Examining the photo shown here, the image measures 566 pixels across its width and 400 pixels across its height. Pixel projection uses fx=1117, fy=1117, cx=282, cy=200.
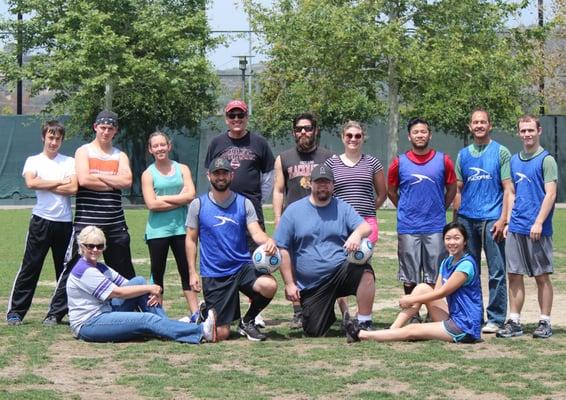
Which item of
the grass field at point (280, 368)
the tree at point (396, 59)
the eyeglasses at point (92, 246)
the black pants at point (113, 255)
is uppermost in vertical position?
the tree at point (396, 59)

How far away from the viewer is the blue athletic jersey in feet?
26.2

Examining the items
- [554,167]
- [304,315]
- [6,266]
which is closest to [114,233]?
[304,315]

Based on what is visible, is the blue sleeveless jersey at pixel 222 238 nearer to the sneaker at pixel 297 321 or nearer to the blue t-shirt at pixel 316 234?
the blue t-shirt at pixel 316 234

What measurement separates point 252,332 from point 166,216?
1261 mm

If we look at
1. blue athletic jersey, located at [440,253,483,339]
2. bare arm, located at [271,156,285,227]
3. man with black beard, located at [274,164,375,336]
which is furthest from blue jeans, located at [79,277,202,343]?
blue athletic jersey, located at [440,253,483,339]

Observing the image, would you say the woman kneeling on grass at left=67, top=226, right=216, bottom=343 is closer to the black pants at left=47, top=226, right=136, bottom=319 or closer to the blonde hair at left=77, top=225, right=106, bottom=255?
the blonde hair at left=77, top=225, right=106, bottom=255

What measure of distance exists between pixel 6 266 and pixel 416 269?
6.82 metres

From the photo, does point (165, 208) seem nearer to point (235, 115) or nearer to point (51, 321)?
point (235, 115)

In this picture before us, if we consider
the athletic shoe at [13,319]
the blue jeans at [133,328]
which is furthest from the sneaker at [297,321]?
the athletic shoe at [13,319]

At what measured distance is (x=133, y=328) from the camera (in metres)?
8.10

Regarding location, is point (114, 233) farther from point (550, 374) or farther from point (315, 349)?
point (550, 374)

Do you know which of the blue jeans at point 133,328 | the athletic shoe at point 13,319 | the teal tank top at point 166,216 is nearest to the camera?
the blue jeans at point 133,328

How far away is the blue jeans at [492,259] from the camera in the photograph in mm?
8609

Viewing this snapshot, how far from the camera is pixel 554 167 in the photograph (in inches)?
329
